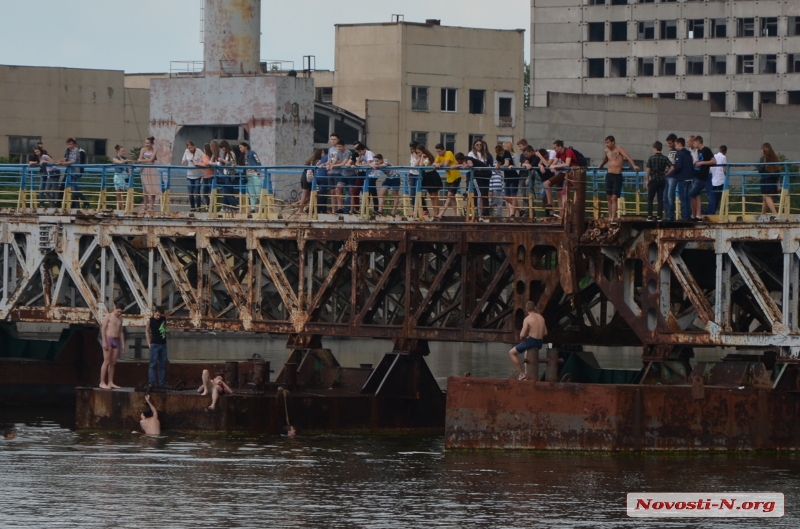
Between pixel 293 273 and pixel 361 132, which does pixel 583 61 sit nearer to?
pixel 361 132

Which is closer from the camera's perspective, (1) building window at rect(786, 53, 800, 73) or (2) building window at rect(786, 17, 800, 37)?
(2) building window at rect(786, 17, 800, 37)

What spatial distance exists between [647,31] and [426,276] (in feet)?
228

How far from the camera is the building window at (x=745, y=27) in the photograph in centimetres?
10006

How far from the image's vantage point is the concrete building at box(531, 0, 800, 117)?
99.8 metres

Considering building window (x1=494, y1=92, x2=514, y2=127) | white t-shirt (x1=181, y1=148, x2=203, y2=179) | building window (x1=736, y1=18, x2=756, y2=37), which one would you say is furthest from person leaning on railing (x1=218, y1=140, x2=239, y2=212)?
building window (x1=736, y1=18, x2=756, y2=37)

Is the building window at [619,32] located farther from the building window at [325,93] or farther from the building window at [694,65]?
the building window at [325,93]

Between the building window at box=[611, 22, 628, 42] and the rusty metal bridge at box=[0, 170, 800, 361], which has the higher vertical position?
the building window at box=[611, 22, 628, 42]

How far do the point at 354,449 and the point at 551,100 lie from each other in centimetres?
4953

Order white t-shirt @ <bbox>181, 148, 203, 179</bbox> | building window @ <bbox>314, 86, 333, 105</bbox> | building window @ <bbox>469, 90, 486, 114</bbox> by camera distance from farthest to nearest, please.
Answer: building window @ <bbox>314, 86, 333, 105</bbox> → building window @ <bbox>469, 90, 486, 114</bbox> → white t-shirt @ <bbox>181, 148, 203, 179</bbox>

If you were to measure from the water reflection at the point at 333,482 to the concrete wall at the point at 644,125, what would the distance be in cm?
4826

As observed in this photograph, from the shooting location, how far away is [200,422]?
31.8 m

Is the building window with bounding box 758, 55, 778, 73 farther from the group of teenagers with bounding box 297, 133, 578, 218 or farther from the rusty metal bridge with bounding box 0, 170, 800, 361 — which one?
the group of teenagers with bounding box 297, 133, 578, 218

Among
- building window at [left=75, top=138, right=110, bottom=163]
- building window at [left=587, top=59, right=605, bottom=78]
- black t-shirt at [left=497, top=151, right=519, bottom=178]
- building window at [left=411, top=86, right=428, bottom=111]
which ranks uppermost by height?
building window at [left=587, top=59, right=605, bottom=78]

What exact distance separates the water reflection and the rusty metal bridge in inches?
103
